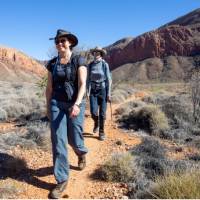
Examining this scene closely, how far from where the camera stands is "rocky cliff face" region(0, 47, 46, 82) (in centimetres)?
A: 9039

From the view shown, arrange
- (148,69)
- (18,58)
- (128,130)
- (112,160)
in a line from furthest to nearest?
1. (18,58)
2. (148,69)
3. (128,130)
4. (112,160)

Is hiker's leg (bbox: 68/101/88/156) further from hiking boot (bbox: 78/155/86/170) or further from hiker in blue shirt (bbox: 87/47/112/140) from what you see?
hiker in blue shirt (bbox: 87/47/112/140)

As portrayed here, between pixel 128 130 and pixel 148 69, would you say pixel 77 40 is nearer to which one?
pixel 128 130

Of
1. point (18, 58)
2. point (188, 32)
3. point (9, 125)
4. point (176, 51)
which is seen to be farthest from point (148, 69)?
point (9, 125)

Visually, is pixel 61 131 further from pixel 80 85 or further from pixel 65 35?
pixel 65 35

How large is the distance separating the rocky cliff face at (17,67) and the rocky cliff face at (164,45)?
22.0 meters

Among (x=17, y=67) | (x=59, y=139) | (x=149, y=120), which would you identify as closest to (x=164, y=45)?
(x=17, y=67)

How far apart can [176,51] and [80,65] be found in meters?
96.9

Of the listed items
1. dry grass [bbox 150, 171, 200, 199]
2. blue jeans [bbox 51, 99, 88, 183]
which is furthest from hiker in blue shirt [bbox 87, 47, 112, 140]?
dry grass [bbox 150, 171, 200, 199]

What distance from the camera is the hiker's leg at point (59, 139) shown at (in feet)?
19.8

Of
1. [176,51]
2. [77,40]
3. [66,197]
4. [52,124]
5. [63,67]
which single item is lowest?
[66,197]

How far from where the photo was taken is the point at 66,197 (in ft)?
19.5

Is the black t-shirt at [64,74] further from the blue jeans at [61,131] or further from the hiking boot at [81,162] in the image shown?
the hiking boot at [81,162]

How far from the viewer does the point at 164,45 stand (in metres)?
104
